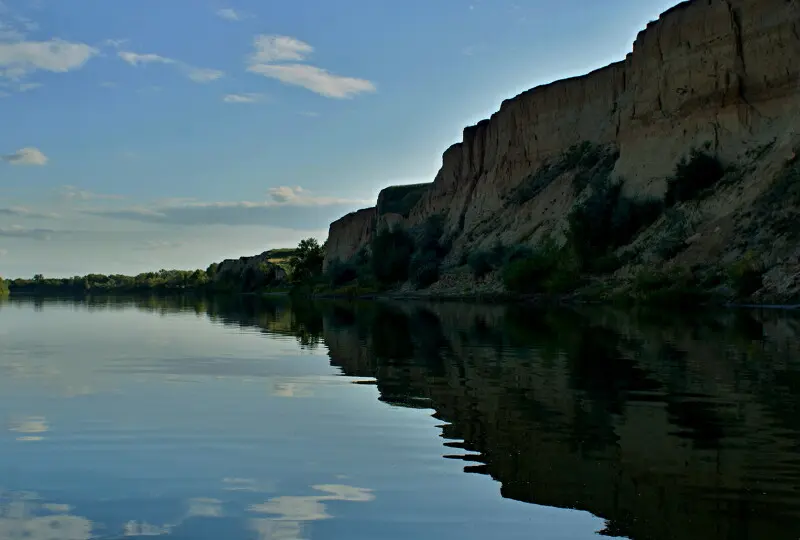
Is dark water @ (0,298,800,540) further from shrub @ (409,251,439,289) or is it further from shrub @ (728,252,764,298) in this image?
shrub @ (409,251,439,289)

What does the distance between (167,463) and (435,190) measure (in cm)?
8418

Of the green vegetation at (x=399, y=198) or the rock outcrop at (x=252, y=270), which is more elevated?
the green vegetation at (x=399, y=198)

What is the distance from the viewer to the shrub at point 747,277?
3394 cm

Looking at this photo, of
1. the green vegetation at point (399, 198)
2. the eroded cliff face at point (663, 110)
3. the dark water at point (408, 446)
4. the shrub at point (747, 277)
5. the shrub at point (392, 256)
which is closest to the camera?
the dark water at point (408, 446)

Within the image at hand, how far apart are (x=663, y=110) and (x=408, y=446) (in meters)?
49.8

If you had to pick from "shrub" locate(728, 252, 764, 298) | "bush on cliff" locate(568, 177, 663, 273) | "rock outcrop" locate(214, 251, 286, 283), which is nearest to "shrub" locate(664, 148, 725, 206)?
"bush on cliff" locate(568, 177, 663, 273)

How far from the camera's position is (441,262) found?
241 ft

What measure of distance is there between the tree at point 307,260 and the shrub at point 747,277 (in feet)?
284

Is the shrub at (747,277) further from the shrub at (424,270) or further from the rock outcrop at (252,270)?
the rock outcrop at (252,270)

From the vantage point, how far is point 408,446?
8000 mm

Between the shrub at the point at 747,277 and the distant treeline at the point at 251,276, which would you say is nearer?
the shrub at the point at 747,277

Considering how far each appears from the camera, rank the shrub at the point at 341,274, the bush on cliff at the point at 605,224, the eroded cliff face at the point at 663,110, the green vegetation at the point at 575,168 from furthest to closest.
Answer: the shrub at the point at 341,274, the green vegetation at the point at 575,168, the bush on cliff at the point at 605,224, the eroded cliff face at the point at 663,110

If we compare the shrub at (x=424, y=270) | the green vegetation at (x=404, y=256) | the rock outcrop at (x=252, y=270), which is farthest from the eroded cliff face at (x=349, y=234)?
the shrub at (x=424, y=270)

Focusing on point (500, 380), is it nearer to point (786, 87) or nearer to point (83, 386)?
point (83, 386)
